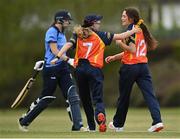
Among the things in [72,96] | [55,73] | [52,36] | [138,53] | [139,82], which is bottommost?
[72,96]

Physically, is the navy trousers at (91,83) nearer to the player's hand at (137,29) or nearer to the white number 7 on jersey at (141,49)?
the white number 7 on jersey at (141,49)

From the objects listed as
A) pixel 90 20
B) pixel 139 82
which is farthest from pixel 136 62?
pixel 90 20

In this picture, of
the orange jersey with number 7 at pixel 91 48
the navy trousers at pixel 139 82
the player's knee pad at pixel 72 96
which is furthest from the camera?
the player's knee pad at pixel 72 96

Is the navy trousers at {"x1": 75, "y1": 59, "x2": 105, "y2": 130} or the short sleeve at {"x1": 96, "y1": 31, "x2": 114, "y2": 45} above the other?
the short sleeve at {"x1": 96, "y1": 31, "x2": 114, "y2": 45}

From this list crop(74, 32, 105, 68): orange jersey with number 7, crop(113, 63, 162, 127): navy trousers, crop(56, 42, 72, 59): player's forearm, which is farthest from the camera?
crop(113, 63, 162, 127): navy trousers

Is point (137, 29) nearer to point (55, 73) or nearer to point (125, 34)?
point (125, 34)

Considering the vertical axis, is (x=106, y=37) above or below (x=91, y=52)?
above

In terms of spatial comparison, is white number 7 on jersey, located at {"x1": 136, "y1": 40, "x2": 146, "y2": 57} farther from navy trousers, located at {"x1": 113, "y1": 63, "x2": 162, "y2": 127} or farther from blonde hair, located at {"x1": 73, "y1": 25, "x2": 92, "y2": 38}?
blonde hair, located at {"x1": 73, "y1": 25, "x2": 92, "y2": 38}

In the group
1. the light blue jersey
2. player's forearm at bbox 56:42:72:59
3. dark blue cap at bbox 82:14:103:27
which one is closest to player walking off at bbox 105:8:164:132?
dark blue cap at bbox 82:14:103:27

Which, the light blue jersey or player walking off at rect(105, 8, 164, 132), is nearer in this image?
player walking off at rect(105, 8, 164, 132)

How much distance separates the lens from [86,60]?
16344 mm

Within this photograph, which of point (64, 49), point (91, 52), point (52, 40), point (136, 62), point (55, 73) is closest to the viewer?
point (64, 49)

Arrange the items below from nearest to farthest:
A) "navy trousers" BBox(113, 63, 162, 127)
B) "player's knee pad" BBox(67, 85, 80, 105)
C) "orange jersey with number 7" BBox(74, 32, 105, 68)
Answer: "orange jersey with number 7" BBox(74, 32, 105, 68), "navy trousers" BBox(113, 63, 162, 127), "player's knee pad" BBox(67, 85, 80, 105)

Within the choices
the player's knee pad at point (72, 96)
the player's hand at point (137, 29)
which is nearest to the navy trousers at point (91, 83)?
the player's knee pad at point (72, 96)
